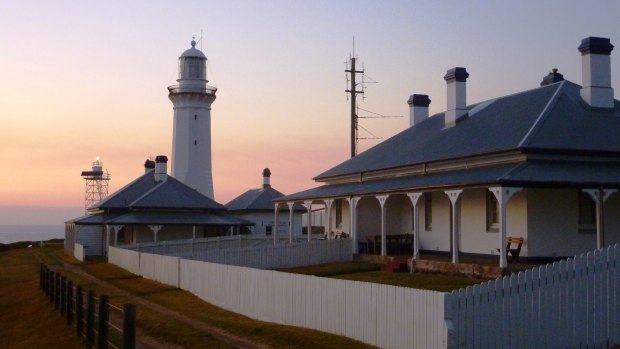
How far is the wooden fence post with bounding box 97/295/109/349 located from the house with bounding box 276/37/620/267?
1118 centimetres

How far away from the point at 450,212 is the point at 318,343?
48.9 ft

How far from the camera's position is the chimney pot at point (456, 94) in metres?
31.9

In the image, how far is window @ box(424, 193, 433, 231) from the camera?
99.9 feet

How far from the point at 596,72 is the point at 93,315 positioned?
58.4 feet

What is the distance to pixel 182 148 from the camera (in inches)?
2388

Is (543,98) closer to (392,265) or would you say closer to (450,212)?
(450,212)

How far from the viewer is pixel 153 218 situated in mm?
49719

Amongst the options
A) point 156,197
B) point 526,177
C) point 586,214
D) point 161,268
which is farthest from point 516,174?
point 156,197

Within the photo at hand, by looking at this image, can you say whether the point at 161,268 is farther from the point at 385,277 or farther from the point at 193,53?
the point at 193,53

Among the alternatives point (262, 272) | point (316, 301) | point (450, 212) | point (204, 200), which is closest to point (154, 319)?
point (262, 272)

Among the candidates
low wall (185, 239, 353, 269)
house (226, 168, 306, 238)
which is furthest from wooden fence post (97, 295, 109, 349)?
house (226, 168, 306, 238)

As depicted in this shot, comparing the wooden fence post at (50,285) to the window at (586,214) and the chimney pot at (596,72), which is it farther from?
the chimney pot at (596,72)

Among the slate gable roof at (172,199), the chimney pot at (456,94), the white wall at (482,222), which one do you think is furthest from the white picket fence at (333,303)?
the slate gable roof at (172,199)

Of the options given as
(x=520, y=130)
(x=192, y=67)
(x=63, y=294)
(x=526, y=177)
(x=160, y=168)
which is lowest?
(x=63, y=294)
